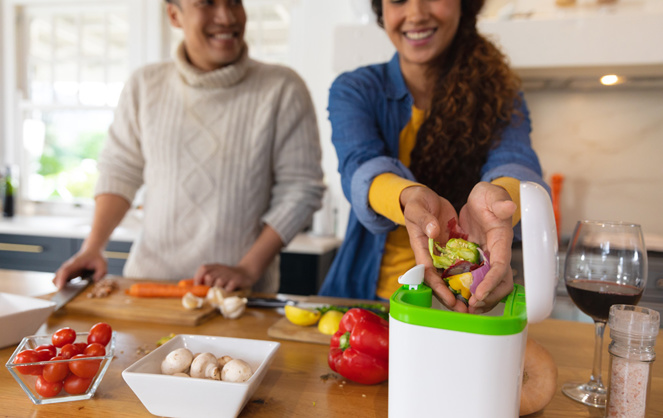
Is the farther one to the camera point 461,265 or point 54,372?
point 54,372

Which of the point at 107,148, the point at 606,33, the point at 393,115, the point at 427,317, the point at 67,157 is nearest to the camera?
the point at 427,317

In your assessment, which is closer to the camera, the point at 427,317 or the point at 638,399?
the point at 427,317

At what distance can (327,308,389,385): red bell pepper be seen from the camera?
→ 2.44 feet

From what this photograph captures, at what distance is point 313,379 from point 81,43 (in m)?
3.51

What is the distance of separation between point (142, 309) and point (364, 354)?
0.57m

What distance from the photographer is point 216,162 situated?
5.07ft

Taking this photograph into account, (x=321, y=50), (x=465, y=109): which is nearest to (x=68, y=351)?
(x=465, y=109)

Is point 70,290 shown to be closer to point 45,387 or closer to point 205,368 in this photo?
point 45,387

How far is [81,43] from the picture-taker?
352 cm

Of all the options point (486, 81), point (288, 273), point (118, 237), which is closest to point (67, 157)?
point (118, 237)

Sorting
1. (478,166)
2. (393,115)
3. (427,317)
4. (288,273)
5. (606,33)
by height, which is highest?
(606,33)

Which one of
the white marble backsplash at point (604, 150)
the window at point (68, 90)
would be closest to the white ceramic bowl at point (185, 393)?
the white marble backsplash at point (604, 150)

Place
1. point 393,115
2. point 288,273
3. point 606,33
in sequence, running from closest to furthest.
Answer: point 393,115
point 606,33
point 288,273

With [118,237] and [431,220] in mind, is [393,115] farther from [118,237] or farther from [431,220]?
[118,237]
